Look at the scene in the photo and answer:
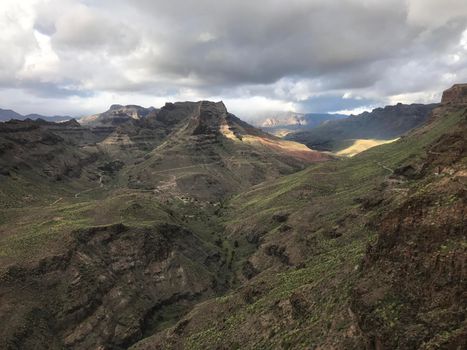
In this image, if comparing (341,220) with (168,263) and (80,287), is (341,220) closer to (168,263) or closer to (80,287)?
(168,263)

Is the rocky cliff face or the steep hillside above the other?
the rocky cliff face

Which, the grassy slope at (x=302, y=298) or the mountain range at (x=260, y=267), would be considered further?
the grassy slope at (x=302, y=298)

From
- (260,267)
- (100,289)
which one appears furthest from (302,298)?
(260,267)

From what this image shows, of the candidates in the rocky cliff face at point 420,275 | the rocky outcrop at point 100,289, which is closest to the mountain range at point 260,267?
the rocky cliff face at point 420,275

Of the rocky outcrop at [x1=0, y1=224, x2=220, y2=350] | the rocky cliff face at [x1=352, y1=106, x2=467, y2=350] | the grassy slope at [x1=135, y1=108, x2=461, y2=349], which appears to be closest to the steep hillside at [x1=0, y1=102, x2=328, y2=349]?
the rocky outcrop at [x1=0, y1=224, x2=220, y2=350]

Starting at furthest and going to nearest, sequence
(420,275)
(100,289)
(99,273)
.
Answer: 1. (99,273)
2. (100,289)
3. (420,275)

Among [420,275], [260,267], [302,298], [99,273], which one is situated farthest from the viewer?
[260,267]

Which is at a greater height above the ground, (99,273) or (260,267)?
(99,273)

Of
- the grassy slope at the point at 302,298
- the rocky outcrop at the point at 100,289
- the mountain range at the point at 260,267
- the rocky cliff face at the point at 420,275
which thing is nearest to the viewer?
the rocky cliff face at the point at 420,275

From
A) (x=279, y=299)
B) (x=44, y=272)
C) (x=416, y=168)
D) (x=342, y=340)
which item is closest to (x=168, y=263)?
(x=44, y=272)

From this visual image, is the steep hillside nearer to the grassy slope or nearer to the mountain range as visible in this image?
the mountain range

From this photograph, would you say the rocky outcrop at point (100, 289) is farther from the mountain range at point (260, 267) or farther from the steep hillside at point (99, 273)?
Answer: the mountain range at point (260, 267)

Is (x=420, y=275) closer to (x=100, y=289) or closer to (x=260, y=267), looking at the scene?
(x=100, y=289)

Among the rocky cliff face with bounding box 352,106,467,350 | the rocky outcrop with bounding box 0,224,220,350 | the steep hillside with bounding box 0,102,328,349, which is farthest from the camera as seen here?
the steep hillside with bounding box 0,102,328,349
